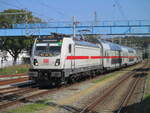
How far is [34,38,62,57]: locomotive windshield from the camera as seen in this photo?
16781 millimetres

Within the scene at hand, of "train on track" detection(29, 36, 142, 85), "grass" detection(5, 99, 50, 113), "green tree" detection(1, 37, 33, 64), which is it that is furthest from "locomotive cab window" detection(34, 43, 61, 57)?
"green tree" detection(1, 37, 33, 64)

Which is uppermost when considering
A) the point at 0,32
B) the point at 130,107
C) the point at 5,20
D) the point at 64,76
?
the point at 5,20

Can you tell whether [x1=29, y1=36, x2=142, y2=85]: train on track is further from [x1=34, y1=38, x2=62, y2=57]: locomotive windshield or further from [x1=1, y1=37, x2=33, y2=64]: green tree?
[x1=1, y1=37, x2=33, y2=64]: green tree

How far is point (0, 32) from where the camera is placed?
1689 inches

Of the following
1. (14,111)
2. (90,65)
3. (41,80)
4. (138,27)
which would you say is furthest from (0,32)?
(14,111)

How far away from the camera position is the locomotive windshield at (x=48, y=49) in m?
16.8

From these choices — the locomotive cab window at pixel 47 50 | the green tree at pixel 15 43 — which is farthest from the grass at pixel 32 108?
the green tree at pixel 15 43

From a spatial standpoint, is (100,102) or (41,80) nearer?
(100,102)

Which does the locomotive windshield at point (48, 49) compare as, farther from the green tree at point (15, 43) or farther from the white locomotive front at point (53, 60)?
the green tree at point (15, 43)

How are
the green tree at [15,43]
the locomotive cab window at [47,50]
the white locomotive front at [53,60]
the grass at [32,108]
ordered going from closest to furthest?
the grass at [32,108], the white locomotive front at [53,60], the locomotive cab window at [47,50], the green tree at [15,43]

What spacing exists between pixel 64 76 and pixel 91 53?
6934mm

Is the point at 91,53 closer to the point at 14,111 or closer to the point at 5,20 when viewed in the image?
the point at 14,111

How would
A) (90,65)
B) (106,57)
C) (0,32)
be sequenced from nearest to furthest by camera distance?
(90,65) → (106,57) → (0,32)

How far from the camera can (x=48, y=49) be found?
17016 mm
